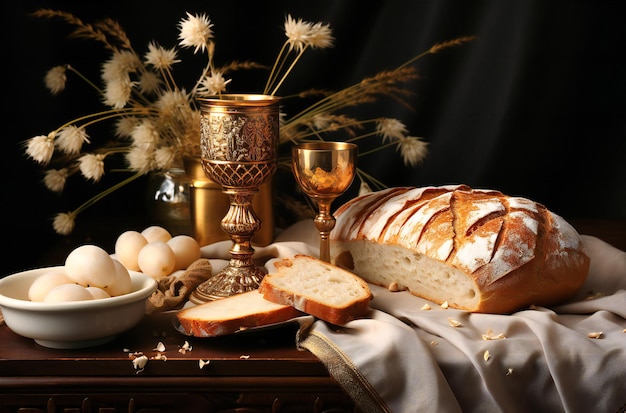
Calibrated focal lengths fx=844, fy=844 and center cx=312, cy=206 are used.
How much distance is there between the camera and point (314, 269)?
1.91 metres

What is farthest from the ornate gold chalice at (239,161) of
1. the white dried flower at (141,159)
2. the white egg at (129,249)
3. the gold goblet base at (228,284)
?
the white dried flower at (141,159)

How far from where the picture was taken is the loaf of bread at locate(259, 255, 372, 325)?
169 centimetres

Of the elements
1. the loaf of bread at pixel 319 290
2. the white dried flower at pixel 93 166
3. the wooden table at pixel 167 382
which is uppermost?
the white dried flower at pixel 93 166

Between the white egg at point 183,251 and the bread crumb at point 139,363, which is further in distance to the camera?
the white egg at point 183,251

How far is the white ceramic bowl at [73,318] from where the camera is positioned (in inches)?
61.0

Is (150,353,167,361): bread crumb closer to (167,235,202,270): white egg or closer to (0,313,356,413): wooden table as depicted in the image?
(0,313,356,413): wooden table

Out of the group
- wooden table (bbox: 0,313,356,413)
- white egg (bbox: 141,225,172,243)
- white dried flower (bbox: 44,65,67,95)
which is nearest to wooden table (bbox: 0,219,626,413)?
wooden table (bbox: 0,313,356,413)

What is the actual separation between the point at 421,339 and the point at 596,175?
5.14 feet

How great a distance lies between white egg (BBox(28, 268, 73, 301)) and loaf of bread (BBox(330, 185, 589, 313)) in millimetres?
706

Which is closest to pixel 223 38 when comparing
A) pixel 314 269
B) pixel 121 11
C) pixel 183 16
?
pixel 183 16

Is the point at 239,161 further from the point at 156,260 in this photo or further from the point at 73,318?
the point at 73,318

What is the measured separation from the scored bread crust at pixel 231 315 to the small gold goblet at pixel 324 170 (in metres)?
0.30

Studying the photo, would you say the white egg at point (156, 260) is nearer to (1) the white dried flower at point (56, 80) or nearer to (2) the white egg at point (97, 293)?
(2) the white egg at point (97, 293)

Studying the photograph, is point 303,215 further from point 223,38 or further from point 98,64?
point 98,64
